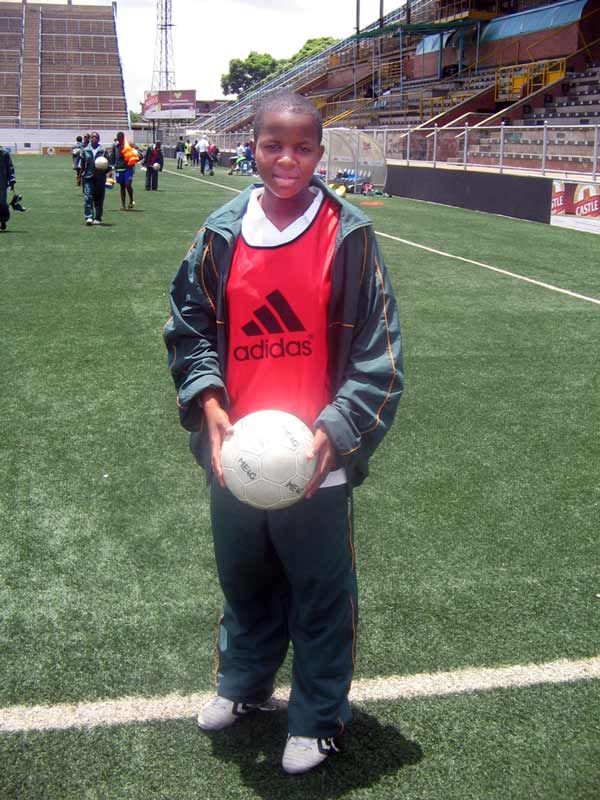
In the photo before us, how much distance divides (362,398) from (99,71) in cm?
10259

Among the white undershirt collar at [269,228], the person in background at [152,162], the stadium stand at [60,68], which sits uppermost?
the stadium stand at [60,68]

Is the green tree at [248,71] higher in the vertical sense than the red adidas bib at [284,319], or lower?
higher

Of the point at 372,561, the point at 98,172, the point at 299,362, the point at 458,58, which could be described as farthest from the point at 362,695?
the point at 458,58

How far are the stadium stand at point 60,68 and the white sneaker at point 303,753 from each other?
88.9 m

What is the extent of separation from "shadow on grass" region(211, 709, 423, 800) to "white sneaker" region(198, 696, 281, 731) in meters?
0.03

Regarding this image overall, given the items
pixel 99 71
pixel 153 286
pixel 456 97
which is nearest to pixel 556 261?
pixel 153 286

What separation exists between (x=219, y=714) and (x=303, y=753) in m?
0.34

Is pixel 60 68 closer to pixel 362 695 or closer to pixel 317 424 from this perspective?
pixel 362 695

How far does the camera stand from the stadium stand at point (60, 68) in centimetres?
8856

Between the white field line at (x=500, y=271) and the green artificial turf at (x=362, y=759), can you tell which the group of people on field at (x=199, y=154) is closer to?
the white field line at (x=500, y=271)

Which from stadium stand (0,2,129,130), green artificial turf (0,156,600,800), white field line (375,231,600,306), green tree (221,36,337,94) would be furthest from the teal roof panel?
green tree (221,36,337,94)

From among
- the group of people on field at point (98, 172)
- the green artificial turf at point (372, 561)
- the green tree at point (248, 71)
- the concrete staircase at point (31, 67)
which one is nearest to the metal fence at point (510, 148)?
the group of people on field at point (98, 172)

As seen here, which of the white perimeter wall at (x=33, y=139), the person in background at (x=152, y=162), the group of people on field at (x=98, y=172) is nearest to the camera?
the group of people on field at (x=98, y=172)

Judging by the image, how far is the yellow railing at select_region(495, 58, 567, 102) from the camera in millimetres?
34909
